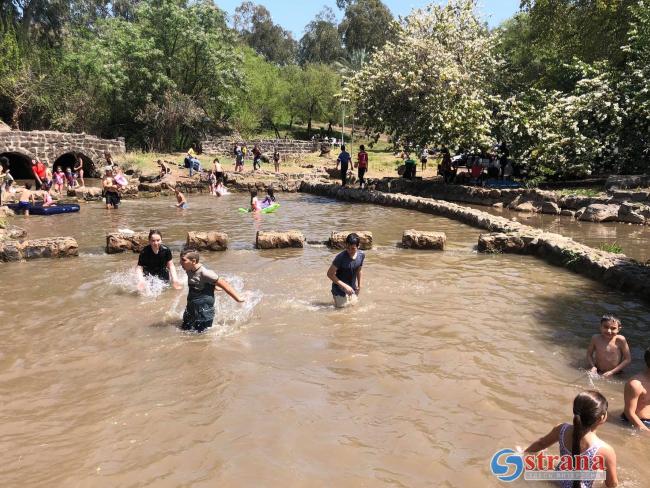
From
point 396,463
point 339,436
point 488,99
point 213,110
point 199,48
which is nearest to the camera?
point 396,463

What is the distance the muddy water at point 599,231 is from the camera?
12523 millimetres

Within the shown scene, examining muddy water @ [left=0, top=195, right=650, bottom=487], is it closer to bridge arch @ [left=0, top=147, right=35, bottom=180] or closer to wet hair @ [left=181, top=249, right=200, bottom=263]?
wet hair @ [left=181, top=249, right=200, bottom=263]

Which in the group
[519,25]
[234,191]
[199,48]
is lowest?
[234,191]

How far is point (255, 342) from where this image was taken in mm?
6793

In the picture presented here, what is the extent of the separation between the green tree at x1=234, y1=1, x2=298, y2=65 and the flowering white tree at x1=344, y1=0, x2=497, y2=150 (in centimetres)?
6174

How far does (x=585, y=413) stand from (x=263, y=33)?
8604 cm

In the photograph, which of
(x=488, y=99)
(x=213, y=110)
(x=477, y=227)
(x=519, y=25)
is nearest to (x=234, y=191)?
(x=488, y=99)

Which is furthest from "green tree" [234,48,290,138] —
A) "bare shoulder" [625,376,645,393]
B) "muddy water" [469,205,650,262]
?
"bare shoulder" [625,376,645,393]

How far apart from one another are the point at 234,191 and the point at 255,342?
21.3 metres

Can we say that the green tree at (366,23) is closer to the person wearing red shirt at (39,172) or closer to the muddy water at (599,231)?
the person wearing red shirt at (39,172)

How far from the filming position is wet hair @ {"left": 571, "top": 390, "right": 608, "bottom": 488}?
139 inches

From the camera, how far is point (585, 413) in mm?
3566

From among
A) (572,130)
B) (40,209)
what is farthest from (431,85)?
(40,209)

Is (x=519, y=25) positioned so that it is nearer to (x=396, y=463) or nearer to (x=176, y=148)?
(x=176, y=148)
